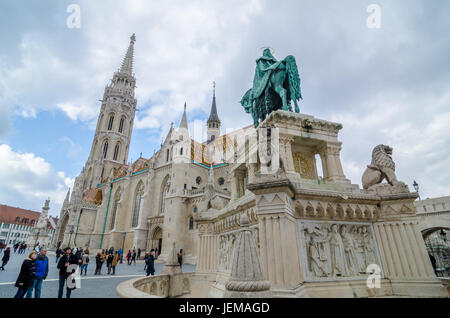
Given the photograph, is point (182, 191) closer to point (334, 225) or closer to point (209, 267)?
point (209, 267)

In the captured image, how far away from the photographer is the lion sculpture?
19.2 ft

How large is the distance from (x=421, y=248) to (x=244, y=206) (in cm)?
406

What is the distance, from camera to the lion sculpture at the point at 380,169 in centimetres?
585

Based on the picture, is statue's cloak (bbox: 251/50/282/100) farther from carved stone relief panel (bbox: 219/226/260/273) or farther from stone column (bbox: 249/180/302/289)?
carved stone relief panel (bbox: 219/226/260/273)

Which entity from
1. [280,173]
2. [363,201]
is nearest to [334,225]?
[363,201]

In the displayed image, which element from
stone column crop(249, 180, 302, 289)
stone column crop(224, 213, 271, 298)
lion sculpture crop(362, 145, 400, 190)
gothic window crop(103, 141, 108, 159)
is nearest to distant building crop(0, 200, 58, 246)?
gothic window crop(103, 141, 108, 159)

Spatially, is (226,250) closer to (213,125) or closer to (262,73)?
(262,73)

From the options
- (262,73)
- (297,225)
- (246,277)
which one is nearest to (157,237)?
(262,73)

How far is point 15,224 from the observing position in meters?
65.3

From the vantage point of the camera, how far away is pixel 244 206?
5.60m

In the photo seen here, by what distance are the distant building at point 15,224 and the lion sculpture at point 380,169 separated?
75.7 metres

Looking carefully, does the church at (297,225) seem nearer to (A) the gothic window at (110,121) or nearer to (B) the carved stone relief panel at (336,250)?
(B) the carved stone relief panel at (336,250)

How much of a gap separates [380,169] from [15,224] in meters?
89.9
